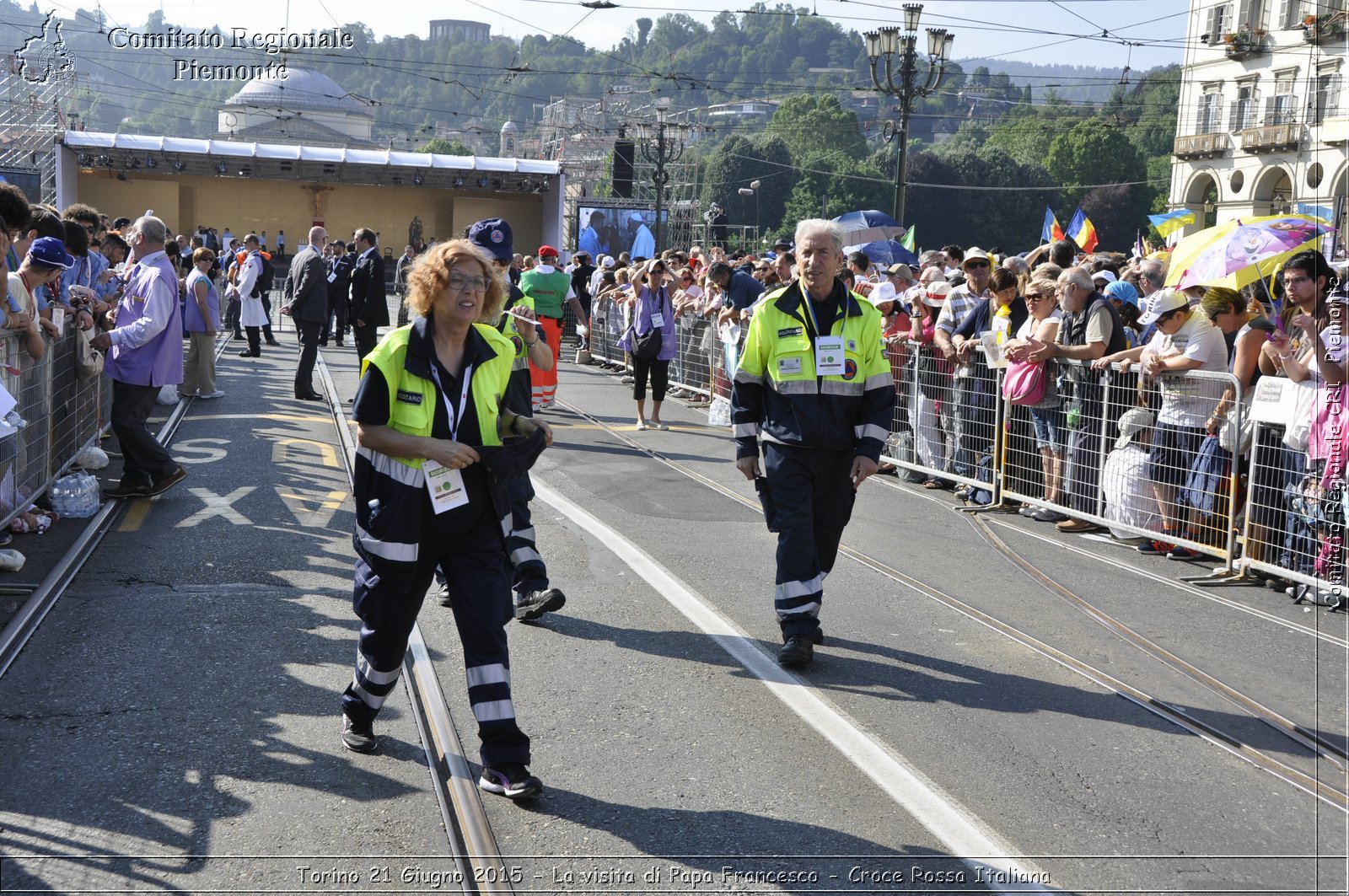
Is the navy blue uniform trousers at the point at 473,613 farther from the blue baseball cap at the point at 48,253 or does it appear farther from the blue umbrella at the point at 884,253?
the blue umbrella at the point at 884,253

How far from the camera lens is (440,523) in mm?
4453

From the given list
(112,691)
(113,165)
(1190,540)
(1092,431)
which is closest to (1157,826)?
(112,691)

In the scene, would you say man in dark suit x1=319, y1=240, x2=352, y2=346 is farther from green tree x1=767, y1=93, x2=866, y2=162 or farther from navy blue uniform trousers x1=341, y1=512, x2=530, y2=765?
green tree x1=767, y1=93, x2=866, y2=162

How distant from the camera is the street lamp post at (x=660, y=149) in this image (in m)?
46.5

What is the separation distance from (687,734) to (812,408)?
1.76m

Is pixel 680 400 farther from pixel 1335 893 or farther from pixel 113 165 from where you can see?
pixel 113 165

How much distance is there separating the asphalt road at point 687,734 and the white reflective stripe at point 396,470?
3.49 ft

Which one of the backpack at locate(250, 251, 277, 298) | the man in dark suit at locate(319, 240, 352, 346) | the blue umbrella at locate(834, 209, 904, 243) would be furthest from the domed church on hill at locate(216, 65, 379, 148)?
the man in dark suit at locate(319, 240, 352, 346)

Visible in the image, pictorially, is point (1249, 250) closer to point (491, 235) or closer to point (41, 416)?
point (491, 235)

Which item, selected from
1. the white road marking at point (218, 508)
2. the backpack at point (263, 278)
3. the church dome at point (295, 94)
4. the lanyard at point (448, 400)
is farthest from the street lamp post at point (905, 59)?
the church dome at point (295, 94)

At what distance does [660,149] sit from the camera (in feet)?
153

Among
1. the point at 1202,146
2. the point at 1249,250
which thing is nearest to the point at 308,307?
the point at 1249,250

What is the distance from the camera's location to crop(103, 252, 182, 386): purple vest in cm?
919

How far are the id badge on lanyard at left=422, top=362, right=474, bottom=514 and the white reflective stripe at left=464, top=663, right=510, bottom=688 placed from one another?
556mm
